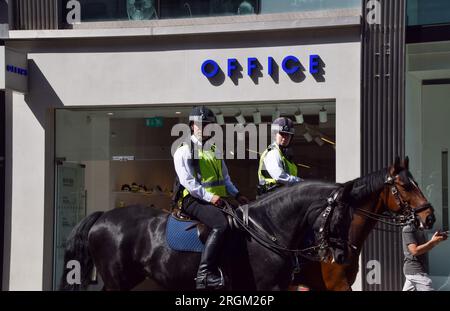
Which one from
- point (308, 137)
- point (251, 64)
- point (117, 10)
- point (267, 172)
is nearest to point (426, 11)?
point (308, 137)

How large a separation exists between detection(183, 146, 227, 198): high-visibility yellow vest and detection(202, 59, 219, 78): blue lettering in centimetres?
422

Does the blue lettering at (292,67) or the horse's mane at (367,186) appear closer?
the horse's mane at (367,186)

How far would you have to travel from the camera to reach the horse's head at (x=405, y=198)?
793 cm

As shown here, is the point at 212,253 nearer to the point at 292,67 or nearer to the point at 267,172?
the point at 267,172

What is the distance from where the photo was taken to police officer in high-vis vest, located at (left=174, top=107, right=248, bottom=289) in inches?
315

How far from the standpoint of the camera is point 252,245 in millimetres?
8039

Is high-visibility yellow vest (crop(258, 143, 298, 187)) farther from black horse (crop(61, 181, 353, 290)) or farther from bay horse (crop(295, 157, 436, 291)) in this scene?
bay horse (crop(295, 157, 436, 291))

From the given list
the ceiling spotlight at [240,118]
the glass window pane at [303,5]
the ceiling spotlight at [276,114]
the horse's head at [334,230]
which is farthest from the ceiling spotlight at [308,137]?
the horse's head at [334,230]

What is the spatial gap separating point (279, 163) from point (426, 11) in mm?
4519

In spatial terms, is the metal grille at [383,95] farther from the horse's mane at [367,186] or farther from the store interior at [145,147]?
the horse's mane at [367,186]

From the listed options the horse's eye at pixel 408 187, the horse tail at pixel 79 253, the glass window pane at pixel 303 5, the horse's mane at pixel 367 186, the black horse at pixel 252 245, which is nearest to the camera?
the black horse at pixel 252 245

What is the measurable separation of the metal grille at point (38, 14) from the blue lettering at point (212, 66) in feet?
9.30

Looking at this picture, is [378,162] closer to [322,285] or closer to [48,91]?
[322,285]
